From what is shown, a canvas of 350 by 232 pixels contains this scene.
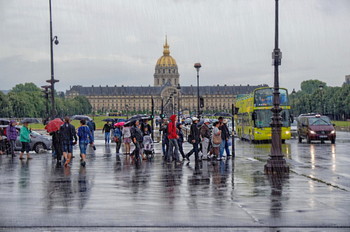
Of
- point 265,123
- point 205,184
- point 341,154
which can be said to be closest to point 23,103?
point 265,123

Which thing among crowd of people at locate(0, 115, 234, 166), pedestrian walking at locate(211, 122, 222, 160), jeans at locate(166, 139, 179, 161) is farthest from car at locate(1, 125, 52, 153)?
pedestrian walking at locate(211, 122, 222, 160)

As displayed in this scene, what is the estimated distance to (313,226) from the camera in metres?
9.60

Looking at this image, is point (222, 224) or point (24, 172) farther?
point (24, 172)

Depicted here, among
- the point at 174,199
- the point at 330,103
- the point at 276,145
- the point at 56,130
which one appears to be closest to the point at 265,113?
the point at 56,130

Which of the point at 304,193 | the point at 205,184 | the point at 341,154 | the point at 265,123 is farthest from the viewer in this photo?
the point at 265,123

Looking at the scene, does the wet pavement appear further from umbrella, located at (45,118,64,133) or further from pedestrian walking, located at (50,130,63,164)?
umbrella, located at (45,118,64,133)

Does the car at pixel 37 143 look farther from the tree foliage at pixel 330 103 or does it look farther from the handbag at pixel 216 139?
the tree foliage at pixel 330 103

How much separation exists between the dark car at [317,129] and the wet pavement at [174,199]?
17.5m

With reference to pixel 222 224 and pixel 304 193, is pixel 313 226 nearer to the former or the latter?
pixel 222 224

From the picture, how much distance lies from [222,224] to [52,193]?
502 cm

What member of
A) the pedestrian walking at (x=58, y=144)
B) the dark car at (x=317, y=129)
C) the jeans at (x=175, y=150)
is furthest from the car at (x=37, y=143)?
the dark car at (x=317, y=129)

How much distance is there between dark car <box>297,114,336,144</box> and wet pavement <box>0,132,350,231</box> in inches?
690

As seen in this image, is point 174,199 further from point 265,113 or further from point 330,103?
point 330,103

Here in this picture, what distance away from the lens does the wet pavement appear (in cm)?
984
